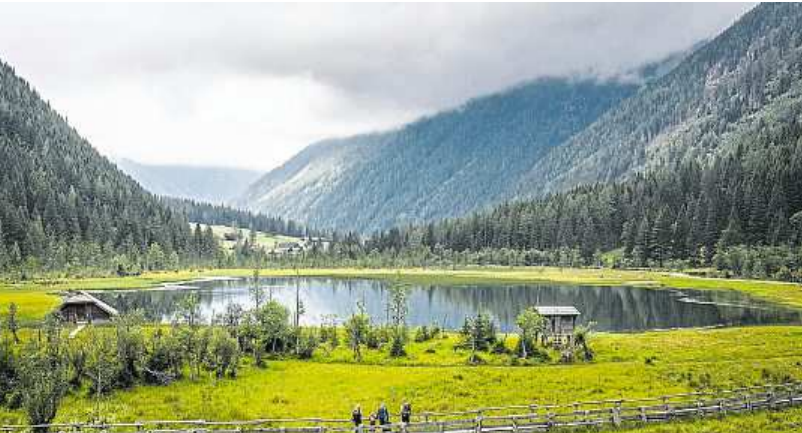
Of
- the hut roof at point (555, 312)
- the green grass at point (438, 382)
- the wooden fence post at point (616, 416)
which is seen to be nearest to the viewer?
the wooden fence post at point (616, 416)

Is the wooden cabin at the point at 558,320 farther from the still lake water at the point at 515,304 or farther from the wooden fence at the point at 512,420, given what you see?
the wooden fence at the point at 512,420

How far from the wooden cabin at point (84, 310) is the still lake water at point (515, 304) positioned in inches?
334

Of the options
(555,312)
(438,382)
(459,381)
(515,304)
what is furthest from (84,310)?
(515,304)

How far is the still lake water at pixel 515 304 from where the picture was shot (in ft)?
415

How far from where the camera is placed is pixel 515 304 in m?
156

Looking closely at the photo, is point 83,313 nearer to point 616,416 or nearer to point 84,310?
point 84,310

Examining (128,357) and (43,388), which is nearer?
(43,388)

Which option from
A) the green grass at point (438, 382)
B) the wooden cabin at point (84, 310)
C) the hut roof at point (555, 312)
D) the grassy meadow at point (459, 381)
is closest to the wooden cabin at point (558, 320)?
the hut roof at point (555, 312)

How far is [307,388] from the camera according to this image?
68.1m

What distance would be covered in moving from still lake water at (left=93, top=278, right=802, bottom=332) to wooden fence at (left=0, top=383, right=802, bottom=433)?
168 ft

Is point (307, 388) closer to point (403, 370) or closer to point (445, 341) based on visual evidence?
point (403, 370)

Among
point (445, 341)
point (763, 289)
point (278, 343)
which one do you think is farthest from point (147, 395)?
point (763, 289)

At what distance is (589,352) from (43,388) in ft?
191

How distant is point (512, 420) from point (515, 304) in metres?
105
